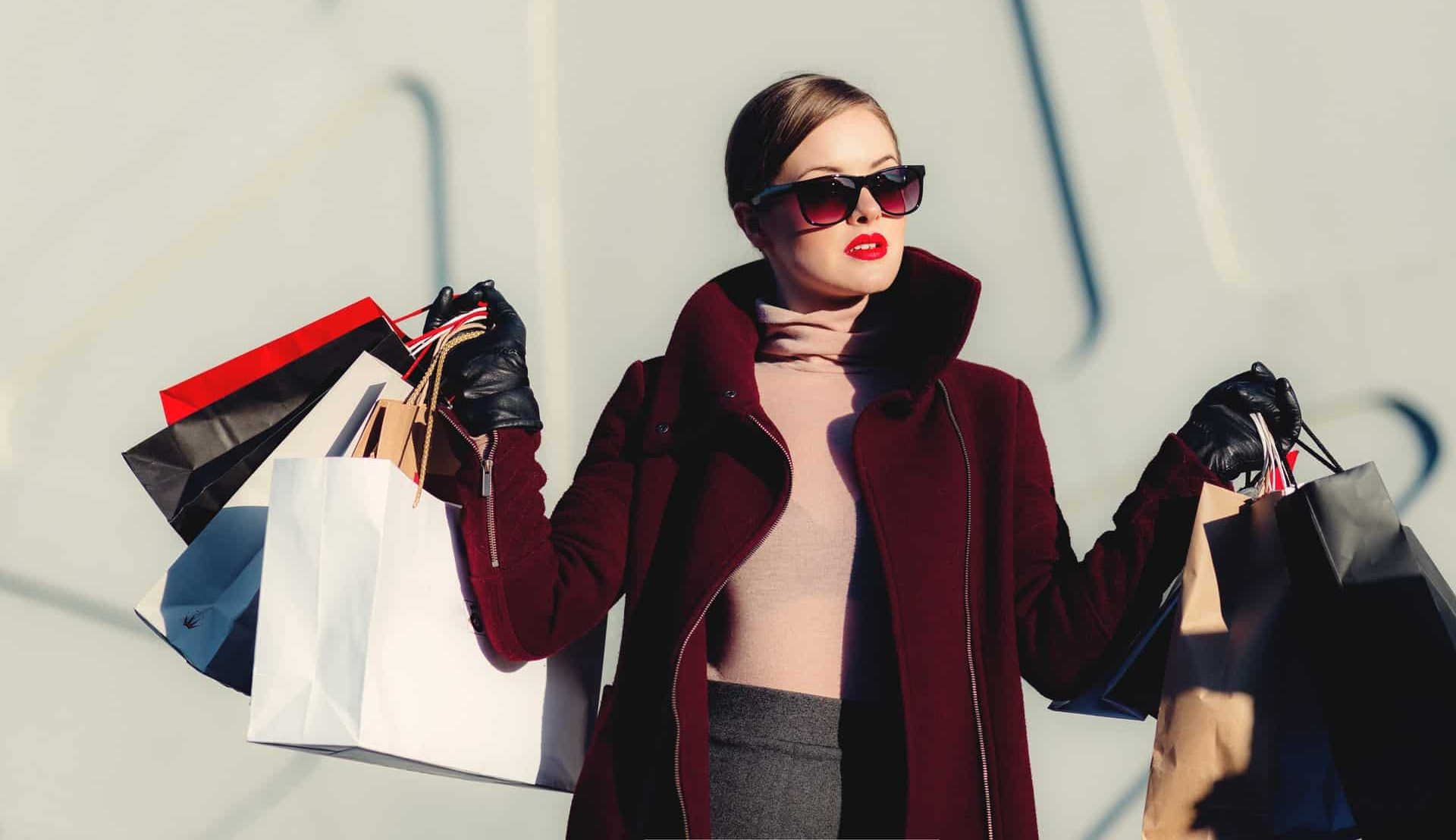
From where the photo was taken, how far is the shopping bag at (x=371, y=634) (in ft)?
4.74

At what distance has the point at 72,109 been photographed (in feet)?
8.32

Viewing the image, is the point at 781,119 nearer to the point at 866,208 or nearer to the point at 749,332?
the point at 866,208

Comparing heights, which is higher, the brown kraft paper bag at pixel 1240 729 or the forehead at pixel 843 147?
the forehead at pixel 843 147

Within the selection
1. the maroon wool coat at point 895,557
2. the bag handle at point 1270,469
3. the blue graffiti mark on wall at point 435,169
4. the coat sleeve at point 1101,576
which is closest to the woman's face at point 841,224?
the maroon wool coat at point 895,557

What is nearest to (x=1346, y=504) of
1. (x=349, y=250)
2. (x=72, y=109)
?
(x=349, y=250)

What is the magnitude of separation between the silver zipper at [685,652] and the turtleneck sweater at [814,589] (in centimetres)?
2

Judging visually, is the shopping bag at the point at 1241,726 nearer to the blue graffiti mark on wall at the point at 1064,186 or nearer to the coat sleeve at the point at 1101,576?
the coat sleeve at the point at 1101,576

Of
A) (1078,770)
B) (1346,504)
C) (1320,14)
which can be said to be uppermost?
(1320,14)

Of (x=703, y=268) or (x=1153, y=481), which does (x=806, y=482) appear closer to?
(x=1153, y=481)

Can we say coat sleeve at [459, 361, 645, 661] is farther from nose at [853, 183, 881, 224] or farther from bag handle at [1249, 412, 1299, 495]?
bag handle at [1249, 412, 1299, 495]

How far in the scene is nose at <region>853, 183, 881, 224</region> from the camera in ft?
5.26

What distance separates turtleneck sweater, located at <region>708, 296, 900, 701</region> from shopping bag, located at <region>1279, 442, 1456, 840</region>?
444mm

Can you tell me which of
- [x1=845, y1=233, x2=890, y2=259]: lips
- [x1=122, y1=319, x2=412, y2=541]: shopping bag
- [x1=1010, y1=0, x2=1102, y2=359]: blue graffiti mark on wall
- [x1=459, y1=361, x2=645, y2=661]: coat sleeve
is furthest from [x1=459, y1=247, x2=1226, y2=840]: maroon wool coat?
[x1=1010, y1=0, x2=1102, y2=359]: blue graffiti mark on wall

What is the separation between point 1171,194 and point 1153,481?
90 cm
